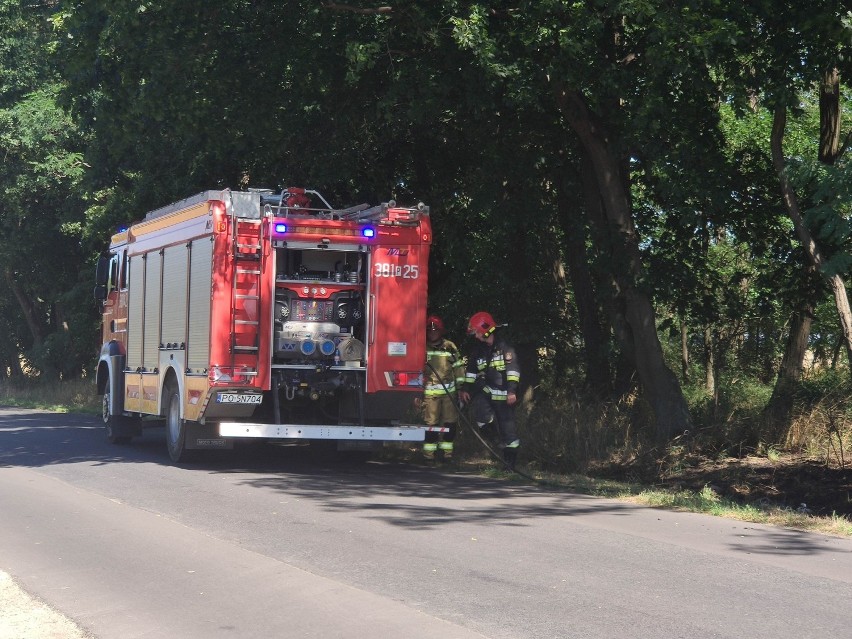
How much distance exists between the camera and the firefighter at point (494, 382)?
1380 centimetres

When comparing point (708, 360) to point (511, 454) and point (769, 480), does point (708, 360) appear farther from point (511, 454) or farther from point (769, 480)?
point (769, 480)

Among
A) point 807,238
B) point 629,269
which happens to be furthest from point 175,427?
point 807,238

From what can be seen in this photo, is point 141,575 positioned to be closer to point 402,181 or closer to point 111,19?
point 111,19

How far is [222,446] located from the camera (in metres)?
14.2

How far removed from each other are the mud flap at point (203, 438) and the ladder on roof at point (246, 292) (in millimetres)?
1227

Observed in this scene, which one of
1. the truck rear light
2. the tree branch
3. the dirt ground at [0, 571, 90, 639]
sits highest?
the tree branch

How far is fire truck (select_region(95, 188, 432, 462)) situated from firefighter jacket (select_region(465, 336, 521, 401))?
0.86m

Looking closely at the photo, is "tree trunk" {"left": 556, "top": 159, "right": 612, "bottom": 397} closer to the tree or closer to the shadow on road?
the shadow on road

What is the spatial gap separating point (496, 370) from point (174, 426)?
4.41 metres

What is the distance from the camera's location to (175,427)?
14.9 meters

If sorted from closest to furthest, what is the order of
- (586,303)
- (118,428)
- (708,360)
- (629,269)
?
(629,269), (586,303), (118,428), (708,360)

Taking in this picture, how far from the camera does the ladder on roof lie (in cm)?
1342

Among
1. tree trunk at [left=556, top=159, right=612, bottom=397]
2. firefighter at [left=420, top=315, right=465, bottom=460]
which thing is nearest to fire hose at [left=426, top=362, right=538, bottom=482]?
firefighter at [left=420, top=315, right=465, bottom=460]

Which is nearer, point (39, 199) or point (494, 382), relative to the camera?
point (494, 382)
